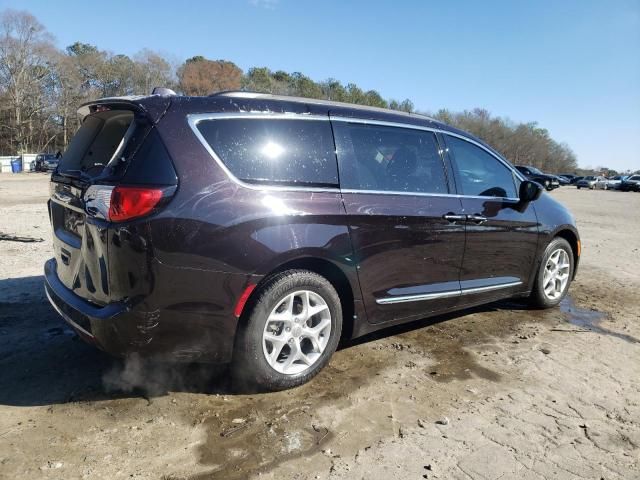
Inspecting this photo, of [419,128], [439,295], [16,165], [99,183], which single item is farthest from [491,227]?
[16,165]

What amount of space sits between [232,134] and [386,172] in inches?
50.2

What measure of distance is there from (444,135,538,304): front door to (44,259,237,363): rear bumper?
7.33 ft

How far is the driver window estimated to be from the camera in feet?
14.5

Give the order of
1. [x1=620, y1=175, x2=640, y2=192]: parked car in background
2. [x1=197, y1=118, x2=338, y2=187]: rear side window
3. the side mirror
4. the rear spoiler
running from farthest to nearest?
[x1=620, y1=175, x2=640, y2=192]: parked car in background
the side mirror
[x1=197, y1=118, x2=338, y2=187]: rear side window
the rear spoiler

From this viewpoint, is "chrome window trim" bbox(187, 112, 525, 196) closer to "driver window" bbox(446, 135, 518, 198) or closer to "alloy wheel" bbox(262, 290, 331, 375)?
"driver window" bbox(446, 135, 518, 198)

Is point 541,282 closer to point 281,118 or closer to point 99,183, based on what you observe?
point 281,118

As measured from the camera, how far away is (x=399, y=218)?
3773 mm

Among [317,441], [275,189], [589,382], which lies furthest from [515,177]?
[317,441]

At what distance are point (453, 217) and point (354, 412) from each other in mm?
1822

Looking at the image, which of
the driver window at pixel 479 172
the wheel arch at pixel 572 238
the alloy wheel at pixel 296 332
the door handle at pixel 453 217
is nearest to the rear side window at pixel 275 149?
the alloy wheel at pixel 296 332

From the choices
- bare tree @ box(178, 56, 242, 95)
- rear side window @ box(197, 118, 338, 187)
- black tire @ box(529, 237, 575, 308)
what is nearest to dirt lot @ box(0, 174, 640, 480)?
black tire @ box(529, 237, 575, 308)

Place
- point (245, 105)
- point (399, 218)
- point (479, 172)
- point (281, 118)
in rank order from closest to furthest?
point (245, 105) < point (281, 118) < point (399, 218) < point (479, 172)

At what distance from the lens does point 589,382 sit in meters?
3.65

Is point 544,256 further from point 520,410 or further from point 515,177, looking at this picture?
point 520,410
